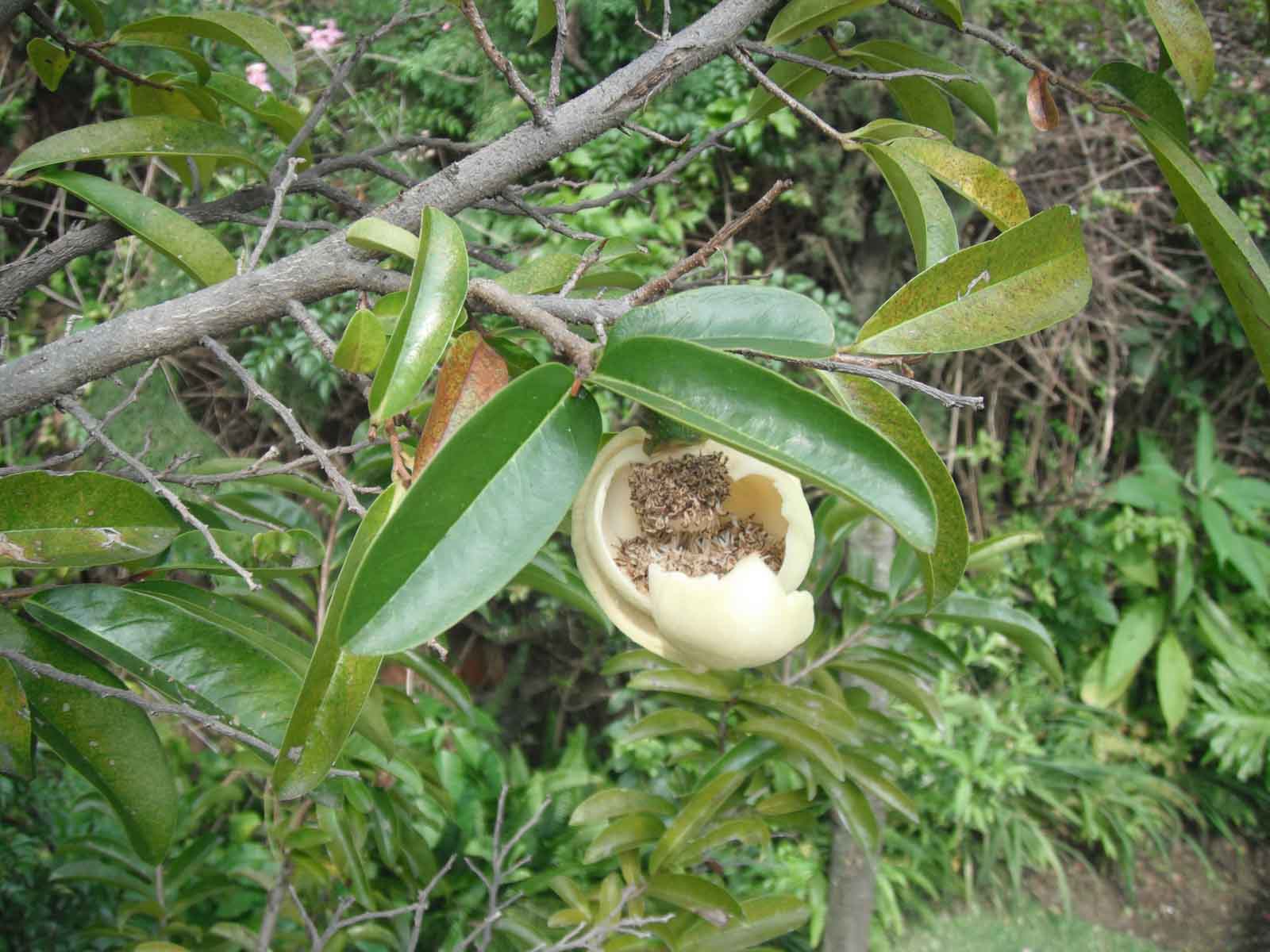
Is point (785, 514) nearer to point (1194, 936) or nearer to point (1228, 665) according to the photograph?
point (1194, 936)

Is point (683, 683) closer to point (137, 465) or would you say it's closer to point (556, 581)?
point (556, 581)

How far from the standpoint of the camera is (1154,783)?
2695 mm

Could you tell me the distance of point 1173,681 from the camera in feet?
9.04

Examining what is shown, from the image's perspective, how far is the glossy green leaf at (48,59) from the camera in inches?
29.0

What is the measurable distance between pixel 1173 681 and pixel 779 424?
285 cm

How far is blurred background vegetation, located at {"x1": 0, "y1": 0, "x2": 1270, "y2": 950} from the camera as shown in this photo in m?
1.98

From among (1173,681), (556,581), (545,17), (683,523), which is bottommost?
(1173,681)

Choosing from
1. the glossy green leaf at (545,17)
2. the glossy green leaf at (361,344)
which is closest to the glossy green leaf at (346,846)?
the glossy green leaf at (361,344)

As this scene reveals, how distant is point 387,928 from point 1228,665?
99.3 inches

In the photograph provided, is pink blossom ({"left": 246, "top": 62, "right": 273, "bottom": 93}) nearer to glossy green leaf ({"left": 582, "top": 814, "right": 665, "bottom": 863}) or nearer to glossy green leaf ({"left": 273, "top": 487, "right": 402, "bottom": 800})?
glossy green leaf ({"left": 582, "top": 814, "right": 665, "bottom": 863})

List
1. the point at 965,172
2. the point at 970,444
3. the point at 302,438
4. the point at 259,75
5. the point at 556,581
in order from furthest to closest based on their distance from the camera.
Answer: the point at 970,444 → the point at 259,75 → the point at 556,581 → the point at 965,172 → the point at 302,438

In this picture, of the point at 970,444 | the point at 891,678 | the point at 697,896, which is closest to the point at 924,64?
the point at 891,678

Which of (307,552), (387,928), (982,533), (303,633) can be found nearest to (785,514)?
(307,552)

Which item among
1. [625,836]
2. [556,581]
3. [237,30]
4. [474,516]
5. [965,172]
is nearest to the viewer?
[474,516]
